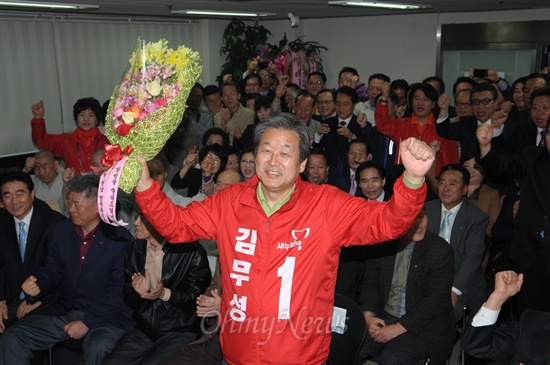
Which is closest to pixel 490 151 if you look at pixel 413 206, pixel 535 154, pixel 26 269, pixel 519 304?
pixel 535 154

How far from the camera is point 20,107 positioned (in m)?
6.95

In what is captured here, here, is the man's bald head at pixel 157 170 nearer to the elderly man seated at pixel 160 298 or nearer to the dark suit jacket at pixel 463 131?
the elderly man seated at pixel 160 298

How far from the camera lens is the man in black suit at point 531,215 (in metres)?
3.25

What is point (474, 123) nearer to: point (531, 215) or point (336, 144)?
point (336, 144)

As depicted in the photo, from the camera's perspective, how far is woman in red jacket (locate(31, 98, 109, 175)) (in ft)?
18.2

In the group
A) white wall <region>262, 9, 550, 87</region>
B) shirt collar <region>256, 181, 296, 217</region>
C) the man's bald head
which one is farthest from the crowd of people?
white wall <region>262, 9, 550, 87</region>

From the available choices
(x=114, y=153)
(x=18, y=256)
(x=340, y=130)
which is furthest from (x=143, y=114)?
(x=340, y=130)

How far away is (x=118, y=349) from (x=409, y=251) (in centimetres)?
167

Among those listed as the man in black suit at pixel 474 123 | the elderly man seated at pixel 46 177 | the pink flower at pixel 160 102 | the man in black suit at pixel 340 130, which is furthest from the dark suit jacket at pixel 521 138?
the elderly man seated at pixel 46 177

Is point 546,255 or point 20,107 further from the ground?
point 20,107

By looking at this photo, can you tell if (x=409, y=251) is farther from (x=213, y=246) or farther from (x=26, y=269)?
(x=26, y=269)

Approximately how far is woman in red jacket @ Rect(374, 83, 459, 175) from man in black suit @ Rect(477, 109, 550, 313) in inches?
67.7

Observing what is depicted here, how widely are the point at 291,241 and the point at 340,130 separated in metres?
3.35

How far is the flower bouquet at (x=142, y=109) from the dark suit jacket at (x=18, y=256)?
6.58 ft
